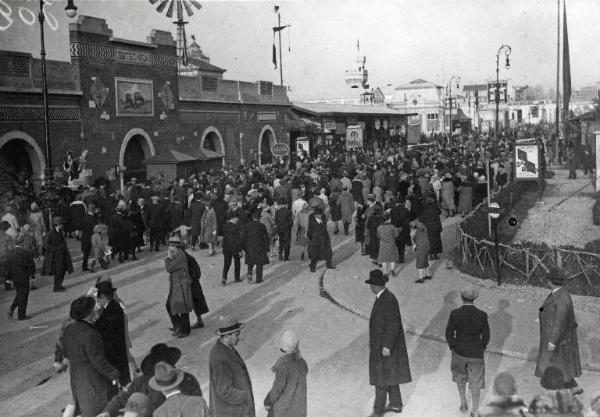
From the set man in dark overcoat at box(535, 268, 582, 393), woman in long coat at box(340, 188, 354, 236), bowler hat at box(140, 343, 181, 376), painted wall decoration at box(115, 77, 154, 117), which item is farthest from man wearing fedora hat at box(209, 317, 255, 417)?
painted wall decoration at box(115, 77, 154, 117)

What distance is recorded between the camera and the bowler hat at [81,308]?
5.95 m

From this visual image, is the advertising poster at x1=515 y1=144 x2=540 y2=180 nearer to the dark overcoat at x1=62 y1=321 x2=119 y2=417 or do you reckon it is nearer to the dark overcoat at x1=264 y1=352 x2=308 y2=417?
the dark overcoat at x1=264 y1=352 x2=308 y2=417

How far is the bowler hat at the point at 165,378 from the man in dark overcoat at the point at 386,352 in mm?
2841

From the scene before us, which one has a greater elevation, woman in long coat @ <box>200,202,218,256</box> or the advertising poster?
the advertising poster

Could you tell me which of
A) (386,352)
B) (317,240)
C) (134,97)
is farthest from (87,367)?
(134,97)

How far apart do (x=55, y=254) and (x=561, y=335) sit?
31.4 ft

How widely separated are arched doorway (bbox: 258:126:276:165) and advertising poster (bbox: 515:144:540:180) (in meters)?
24.7

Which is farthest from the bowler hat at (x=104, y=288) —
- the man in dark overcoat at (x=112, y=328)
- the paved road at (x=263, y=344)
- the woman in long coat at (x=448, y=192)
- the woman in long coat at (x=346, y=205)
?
the woman in long coat at (x=448, y=192)

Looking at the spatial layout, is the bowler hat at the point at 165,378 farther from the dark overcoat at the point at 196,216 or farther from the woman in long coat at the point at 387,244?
the dark overcoat at the point at 196,216

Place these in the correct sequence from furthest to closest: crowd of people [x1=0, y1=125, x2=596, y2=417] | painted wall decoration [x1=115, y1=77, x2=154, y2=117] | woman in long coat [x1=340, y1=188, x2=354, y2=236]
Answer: painted wall decoration [x1=115, y1=77, x2=154, y2=117]
woman in long coat [x1=340, y1=188, x2=354, y2=236]
crowd of people [x1=0, y1=125, x2=596, y2=417]

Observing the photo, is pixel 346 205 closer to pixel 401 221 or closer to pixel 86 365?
pixel 401 221

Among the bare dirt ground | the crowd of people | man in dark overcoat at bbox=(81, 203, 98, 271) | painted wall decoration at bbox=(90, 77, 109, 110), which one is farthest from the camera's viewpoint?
painted wall decoration at bbox=(90, 77, 109, 110)

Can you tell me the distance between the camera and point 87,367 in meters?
5.90

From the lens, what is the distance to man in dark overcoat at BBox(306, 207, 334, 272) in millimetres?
14297
